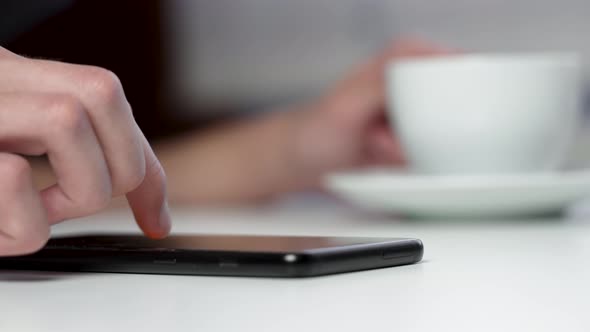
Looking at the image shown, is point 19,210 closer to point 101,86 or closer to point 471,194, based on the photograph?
point 101,86

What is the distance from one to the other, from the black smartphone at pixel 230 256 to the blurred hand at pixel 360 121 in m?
0.75

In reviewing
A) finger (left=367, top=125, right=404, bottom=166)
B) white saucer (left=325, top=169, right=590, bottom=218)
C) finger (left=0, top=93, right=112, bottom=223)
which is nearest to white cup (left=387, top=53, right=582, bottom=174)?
white saucer (left=325, top=169, right=590, bottom=218)

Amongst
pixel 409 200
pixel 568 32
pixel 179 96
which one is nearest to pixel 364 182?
pixel 409 200

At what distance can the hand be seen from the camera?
1.57ft

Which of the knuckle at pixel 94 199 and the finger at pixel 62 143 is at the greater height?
the finger at pixel 62 143

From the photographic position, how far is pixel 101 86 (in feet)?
1.63

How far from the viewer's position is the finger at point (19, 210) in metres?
0.47

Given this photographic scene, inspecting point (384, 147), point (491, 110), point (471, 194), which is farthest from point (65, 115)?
point (384, 147)

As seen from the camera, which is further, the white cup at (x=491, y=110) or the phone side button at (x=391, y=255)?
the white cup at (x=491, y=110)

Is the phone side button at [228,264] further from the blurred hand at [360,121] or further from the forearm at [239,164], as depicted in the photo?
the forearm at [239,164]

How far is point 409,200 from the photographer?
2.85ft

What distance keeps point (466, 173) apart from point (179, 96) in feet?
6.36

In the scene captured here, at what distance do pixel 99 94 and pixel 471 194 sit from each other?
0.43 meters

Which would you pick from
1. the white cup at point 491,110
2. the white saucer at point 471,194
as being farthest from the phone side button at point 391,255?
the white cup at point 491,110
